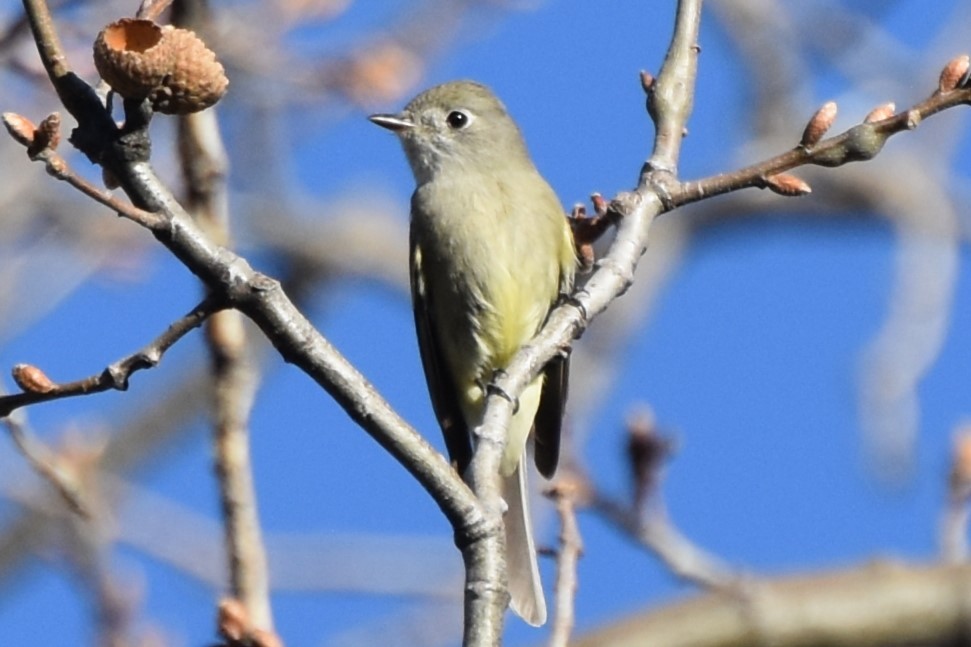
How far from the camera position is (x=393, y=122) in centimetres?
622

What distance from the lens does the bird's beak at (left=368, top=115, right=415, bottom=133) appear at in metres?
6.19

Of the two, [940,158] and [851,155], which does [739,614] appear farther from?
[940,158]

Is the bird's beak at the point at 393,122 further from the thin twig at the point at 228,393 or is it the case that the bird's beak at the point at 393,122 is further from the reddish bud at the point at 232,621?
the reddish bud at the point at 232,621

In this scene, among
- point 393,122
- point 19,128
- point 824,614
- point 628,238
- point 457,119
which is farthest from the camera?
point 457,119

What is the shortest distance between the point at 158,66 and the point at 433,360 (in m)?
3.27

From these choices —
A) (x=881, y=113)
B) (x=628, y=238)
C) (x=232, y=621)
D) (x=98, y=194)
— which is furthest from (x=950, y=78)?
(x=232, y=621)

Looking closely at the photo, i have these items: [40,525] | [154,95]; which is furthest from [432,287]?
[40,525]

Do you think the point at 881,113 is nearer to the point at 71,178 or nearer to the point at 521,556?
the point at 71,178

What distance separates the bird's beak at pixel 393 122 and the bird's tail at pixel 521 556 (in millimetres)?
1552

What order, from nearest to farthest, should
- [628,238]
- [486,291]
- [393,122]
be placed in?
[628,238]
[486,291]
[393,122]

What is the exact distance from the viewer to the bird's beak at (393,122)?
6.19 m

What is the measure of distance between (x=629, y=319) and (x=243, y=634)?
6507 millimetres

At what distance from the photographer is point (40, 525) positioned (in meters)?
8.62

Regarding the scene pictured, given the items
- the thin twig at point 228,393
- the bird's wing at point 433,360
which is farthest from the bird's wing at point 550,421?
the thin twig at point 228,393
